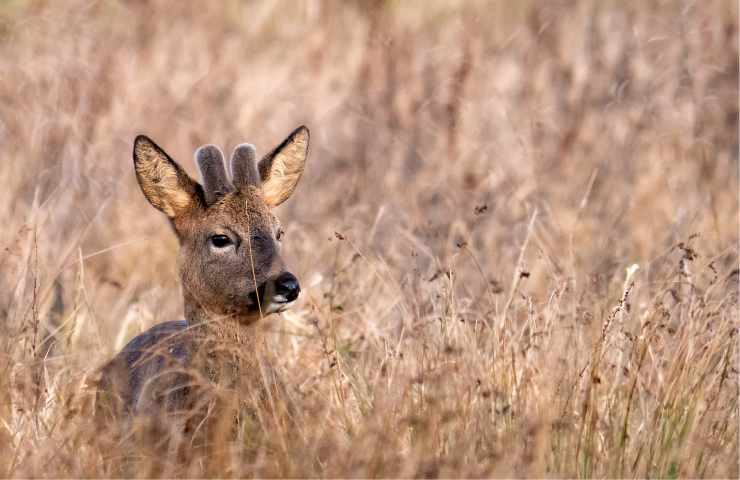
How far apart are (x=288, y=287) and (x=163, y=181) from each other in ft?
2.81

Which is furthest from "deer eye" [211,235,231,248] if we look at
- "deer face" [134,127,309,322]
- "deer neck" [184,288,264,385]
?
"deer neck" [184,288,264,385]

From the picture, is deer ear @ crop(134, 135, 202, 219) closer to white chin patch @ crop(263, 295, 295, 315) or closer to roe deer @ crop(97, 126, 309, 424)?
roe deer @ crop(97, 126, 309, 424)

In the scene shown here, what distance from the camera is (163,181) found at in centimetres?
576

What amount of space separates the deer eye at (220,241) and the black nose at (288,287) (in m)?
0.40

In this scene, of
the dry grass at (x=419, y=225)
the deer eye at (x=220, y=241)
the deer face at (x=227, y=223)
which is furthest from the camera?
the deer eye at (x=220, y=241)

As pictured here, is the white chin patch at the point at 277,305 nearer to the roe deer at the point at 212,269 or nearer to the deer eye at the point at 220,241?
the roe deer at the point at 212,269

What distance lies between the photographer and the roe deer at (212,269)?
17.4ft

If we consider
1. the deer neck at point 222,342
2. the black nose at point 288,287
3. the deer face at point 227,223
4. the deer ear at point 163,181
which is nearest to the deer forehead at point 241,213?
the deer face at point 227,223

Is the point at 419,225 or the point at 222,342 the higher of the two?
the point at 419,225

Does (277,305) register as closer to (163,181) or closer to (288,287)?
(288,287)

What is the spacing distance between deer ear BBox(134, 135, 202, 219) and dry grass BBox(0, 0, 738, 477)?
1.01 ft

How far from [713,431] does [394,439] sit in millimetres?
1205

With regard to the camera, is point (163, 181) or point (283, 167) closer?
point (163, 181)

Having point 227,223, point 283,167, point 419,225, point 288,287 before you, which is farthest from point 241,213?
point 419,225
